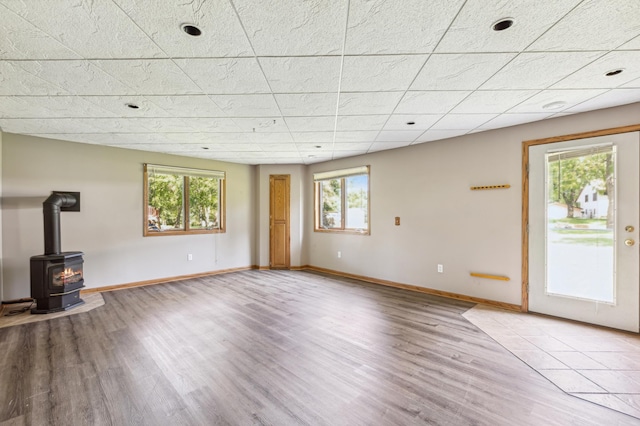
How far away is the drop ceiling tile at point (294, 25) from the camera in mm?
1477

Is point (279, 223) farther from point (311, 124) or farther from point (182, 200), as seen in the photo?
point (311, 124)

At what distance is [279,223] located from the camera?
6273 millimetres

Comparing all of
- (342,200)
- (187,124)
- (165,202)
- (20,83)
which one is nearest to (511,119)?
(342,200)

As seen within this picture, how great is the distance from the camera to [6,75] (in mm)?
2152

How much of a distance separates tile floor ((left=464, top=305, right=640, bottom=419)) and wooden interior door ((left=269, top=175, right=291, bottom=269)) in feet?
12.9

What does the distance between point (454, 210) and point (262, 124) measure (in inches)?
121

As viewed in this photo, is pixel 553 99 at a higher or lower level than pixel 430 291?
higher

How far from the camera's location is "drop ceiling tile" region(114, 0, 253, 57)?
1468mm

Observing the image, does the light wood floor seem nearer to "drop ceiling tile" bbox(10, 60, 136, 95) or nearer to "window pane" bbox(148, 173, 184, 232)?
"window pane" bbox(148, 173, 184, 232)

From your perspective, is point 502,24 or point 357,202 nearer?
point 502,24

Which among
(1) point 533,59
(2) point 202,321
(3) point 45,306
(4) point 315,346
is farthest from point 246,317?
(1) point 533,59

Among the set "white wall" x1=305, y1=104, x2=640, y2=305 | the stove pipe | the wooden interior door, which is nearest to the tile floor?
"white wall" x1=305, y1=104, x2=640, y2=305

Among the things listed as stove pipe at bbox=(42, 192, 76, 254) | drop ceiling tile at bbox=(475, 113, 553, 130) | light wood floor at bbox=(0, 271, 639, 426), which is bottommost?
light wood floor at bbox=(0, 271, 639, 426)

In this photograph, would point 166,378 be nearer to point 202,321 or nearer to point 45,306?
point 202,321
